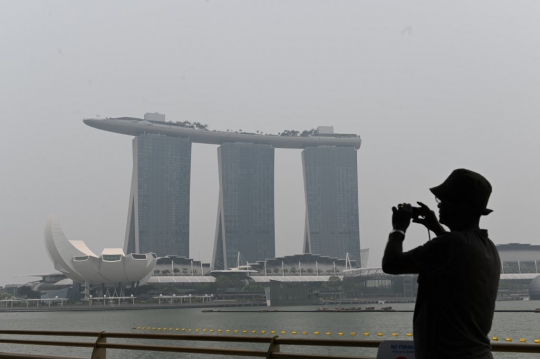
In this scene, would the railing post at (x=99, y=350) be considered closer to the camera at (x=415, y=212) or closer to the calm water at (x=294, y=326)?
the camera at (x=415, y=212)

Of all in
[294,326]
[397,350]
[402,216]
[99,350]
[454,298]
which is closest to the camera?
[454,298]

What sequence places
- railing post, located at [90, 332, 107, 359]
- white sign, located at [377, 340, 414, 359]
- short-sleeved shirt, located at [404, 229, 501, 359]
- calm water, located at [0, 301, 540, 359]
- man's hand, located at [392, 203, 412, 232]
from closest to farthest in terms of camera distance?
1. short-sleeved shirt, located at [404, 229, 501, 359]
2. man's hand, located at [392, 203, 412, 232]
3. white sign, located at [377, 340, 414, 359]
4. railing post, located at [90, 332, 107, 359]
5. calm water, located at [0, 301, 540, 359]

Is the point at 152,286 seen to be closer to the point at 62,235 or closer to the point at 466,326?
the point at 62,235

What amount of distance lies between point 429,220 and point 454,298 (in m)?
0.48

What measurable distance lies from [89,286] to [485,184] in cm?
15617

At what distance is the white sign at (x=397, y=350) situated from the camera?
4504mm

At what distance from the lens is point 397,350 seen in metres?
4.55

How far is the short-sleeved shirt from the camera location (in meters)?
3.80

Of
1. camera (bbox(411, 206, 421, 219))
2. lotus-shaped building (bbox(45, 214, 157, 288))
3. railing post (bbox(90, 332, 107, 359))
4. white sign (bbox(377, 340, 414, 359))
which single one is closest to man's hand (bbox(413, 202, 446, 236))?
camera (bbox(411, 206, 421, 219))

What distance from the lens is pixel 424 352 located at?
3.87 meters

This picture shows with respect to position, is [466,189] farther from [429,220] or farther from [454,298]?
[454,298]

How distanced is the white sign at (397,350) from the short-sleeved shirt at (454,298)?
60cm

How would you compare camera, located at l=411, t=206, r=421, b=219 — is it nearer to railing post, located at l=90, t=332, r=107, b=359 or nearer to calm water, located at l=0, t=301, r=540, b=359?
railing post, located at l=90, t=332, r=107, b=359

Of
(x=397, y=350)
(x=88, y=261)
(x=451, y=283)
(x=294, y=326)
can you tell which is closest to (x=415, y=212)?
(x=451, y=283)
